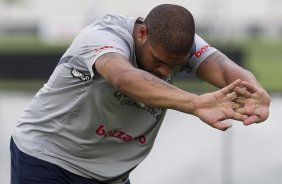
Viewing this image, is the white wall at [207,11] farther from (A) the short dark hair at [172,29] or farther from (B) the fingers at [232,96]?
(B) the fingers at [232,96]

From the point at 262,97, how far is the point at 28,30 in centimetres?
5292

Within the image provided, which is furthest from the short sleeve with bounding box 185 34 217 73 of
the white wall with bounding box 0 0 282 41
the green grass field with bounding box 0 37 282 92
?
the white wall with bounding box 0 0 282 41

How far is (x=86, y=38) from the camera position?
4934 millimetres

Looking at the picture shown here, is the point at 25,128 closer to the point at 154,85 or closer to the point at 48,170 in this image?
the point at 48,170

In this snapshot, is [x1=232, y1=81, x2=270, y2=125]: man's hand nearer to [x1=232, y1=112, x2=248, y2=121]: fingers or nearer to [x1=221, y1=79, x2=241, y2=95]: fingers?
[x1=232, y1=112, x2=248, y2=121]: fingers

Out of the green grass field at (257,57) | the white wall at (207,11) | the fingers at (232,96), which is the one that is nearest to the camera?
the fingers at (232,96)

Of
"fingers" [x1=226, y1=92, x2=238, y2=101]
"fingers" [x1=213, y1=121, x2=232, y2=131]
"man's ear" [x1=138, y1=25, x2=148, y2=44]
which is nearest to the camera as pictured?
"fingers" [x1=213, y1=121, x2=232, y2=131]

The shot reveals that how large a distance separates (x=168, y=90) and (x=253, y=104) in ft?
1.69

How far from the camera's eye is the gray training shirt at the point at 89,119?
16.6ft

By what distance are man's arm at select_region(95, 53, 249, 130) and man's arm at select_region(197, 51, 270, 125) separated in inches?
4.1

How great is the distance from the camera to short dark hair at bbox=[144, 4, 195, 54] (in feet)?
15.3

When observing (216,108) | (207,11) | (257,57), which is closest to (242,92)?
(216,108)

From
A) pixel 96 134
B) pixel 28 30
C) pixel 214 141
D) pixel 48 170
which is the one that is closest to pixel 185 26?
pixel 96 134

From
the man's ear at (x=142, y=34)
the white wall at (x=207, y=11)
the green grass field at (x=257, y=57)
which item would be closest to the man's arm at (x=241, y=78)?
the man's ear at (x=142, y=34)
